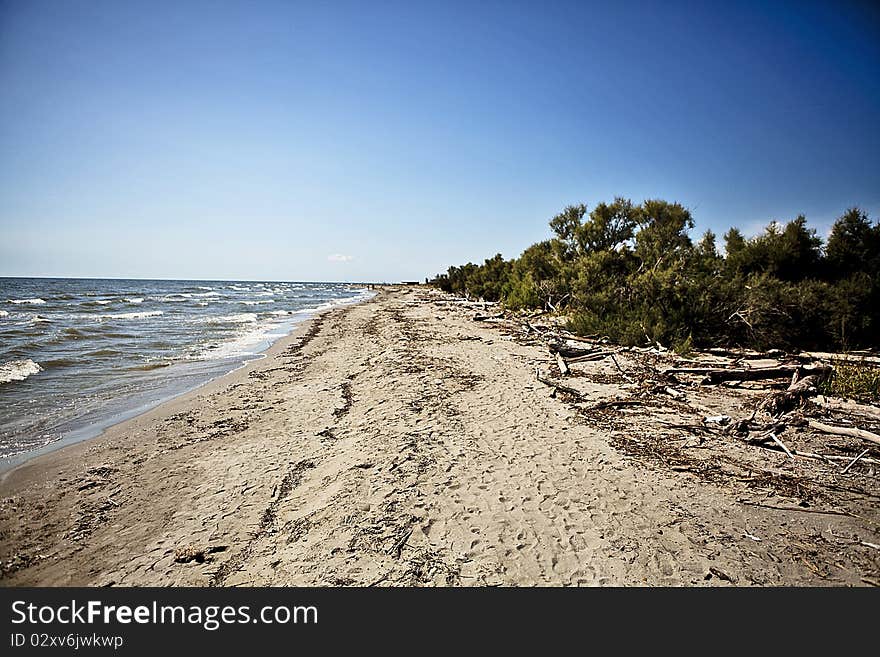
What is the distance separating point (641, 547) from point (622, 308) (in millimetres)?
11356

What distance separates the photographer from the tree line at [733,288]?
10.7 m

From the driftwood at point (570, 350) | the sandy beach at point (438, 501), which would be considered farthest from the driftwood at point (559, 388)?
the driftwood at point (570, 350)

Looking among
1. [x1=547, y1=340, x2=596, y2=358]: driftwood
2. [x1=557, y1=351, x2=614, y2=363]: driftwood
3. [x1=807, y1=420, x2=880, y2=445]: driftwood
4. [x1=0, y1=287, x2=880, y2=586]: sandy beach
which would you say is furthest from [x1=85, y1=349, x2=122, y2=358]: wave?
[x1=807, y1=420, x2=880, y2=445]: driftwood

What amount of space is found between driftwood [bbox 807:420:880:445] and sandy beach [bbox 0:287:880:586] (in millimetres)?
379

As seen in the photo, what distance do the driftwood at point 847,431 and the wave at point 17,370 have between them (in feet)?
53.3

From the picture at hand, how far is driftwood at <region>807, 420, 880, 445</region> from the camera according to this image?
4.86 m

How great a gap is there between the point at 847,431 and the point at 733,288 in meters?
7.96

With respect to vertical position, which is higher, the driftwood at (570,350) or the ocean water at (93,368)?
the driftwood at (570,350)

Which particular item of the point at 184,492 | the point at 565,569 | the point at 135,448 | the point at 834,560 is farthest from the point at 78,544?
the point at 834,560

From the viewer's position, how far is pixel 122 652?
2311 mm

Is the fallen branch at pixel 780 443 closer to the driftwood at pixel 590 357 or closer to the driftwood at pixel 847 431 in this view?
the driftwood at pixel 847 431

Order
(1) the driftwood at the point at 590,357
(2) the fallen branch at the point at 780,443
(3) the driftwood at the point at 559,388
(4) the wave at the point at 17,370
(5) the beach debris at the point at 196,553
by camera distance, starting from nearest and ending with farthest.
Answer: (5) the beach debris at the point at 196,553, (2) the fallen branch at the point at 780,443, (3) the driftwood at the point at 559,388, (4) the wave at the point at 17,370, (1) the driftwood at the point at 590,357

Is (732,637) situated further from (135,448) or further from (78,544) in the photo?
(135,448)

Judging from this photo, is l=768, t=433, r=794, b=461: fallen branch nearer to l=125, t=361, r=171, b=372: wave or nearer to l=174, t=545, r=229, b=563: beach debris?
l=174, t=545, r=229, b=563: beach debris
